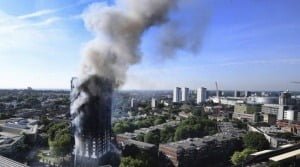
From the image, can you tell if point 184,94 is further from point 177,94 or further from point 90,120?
point 90,120

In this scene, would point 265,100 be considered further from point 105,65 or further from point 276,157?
point 105,65

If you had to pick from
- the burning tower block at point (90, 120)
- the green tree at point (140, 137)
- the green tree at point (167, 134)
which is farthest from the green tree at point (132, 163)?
the green tree at point (167, 134)

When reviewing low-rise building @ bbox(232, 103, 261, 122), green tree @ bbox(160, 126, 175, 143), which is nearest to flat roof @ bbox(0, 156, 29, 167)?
green tree @ bbox(160, 126, 175, 143)

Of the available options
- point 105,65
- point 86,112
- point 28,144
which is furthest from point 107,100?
point 28,144

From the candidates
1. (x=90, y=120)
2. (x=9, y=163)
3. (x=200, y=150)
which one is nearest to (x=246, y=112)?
(x=200, y=150)

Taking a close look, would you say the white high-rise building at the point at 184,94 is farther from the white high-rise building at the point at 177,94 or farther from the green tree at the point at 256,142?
the green tree at the point at 256,142
